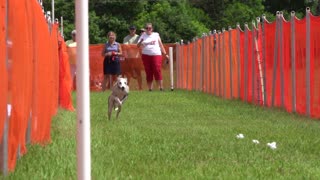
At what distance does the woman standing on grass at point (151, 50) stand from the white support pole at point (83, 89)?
61.2 ft

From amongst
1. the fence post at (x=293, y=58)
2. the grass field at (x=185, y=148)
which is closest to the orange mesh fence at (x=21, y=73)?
the grass field at (x=185, y=148)

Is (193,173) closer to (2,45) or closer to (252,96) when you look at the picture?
(2,45)

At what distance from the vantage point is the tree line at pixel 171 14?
236 feet

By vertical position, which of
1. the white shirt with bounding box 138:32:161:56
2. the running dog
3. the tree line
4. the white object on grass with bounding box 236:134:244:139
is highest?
the tree line

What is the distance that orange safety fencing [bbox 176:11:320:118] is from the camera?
43.8ft

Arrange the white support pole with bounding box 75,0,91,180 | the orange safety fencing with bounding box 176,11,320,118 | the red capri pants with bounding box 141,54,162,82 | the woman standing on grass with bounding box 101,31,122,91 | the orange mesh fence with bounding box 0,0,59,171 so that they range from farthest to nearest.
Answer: the red capri pants with bounding box 141,54,162,82, the woman standing on grass with bounding box 101,31,122,91, the orange safety fencing with bounding box 176,11,320,118, the orange mesh fence with bounding box 0,0,59,171, the white support pole with bounding box 75,0,91,180

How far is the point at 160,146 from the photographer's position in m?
8.52

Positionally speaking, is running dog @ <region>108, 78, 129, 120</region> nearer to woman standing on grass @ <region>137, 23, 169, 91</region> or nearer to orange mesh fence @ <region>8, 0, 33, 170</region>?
orange mesh fence @ <region>8, 0, 33, 170</region>

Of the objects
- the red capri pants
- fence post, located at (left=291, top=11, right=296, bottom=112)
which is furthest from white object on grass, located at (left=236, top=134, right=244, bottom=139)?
the red capri pants

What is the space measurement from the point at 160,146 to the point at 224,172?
202cm

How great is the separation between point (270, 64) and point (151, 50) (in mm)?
7824

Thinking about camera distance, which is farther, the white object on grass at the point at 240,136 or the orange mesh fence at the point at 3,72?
the white object on grass at the point at 240,136

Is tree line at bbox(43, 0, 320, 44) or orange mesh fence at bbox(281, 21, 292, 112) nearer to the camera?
orange mesh fence at bbox(281, 21, 292, 112)

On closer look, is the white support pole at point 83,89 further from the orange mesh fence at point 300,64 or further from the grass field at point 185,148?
the orange mesh fence at point 300,64
